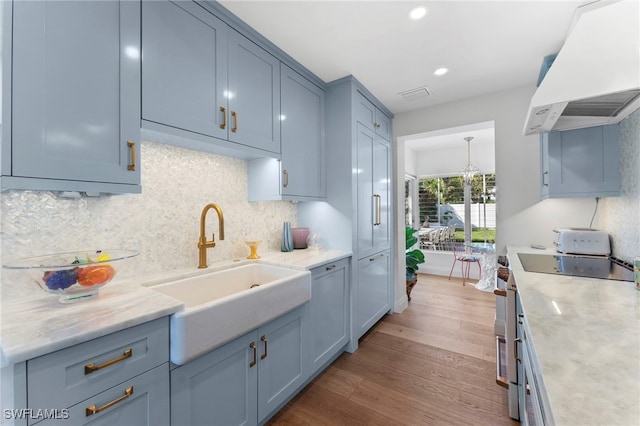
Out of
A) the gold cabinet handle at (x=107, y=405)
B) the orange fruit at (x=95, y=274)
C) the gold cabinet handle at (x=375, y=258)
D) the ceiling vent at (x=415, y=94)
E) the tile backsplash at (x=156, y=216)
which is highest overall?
the ceiling vent at (x=415, y=94)

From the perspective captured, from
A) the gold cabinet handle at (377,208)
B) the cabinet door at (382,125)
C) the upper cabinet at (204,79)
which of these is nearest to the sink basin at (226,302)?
the upper cabinet at (204,79)

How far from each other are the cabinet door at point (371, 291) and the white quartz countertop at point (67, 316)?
1745 mm

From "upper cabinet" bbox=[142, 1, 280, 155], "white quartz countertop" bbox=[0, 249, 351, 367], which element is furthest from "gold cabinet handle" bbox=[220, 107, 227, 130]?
→ "white quartz countertop" bbox=[0, 249, 351, 367]

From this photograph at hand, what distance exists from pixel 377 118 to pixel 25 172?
8.94 feet

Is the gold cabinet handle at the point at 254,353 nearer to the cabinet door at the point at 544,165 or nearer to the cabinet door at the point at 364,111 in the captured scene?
the cabinet door at the point at 364,111

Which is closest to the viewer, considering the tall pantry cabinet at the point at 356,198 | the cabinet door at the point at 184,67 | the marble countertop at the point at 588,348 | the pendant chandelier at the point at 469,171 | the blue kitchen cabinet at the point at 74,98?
the marble countertop at the point at 588,348

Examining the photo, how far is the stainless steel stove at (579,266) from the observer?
1.46 meters

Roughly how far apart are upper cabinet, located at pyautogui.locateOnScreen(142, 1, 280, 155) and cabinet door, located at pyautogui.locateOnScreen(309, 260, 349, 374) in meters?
1.05

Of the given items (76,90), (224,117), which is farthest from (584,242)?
(76,90)

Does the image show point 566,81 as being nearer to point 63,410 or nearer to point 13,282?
point 63,410

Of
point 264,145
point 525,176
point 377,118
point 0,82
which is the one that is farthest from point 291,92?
point 525,176

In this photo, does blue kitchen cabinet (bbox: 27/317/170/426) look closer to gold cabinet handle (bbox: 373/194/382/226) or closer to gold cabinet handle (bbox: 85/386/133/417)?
gold cabinet handle (bbox: 85/386/133/417)

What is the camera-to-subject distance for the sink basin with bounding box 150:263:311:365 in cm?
106

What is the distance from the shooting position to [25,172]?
921mm
